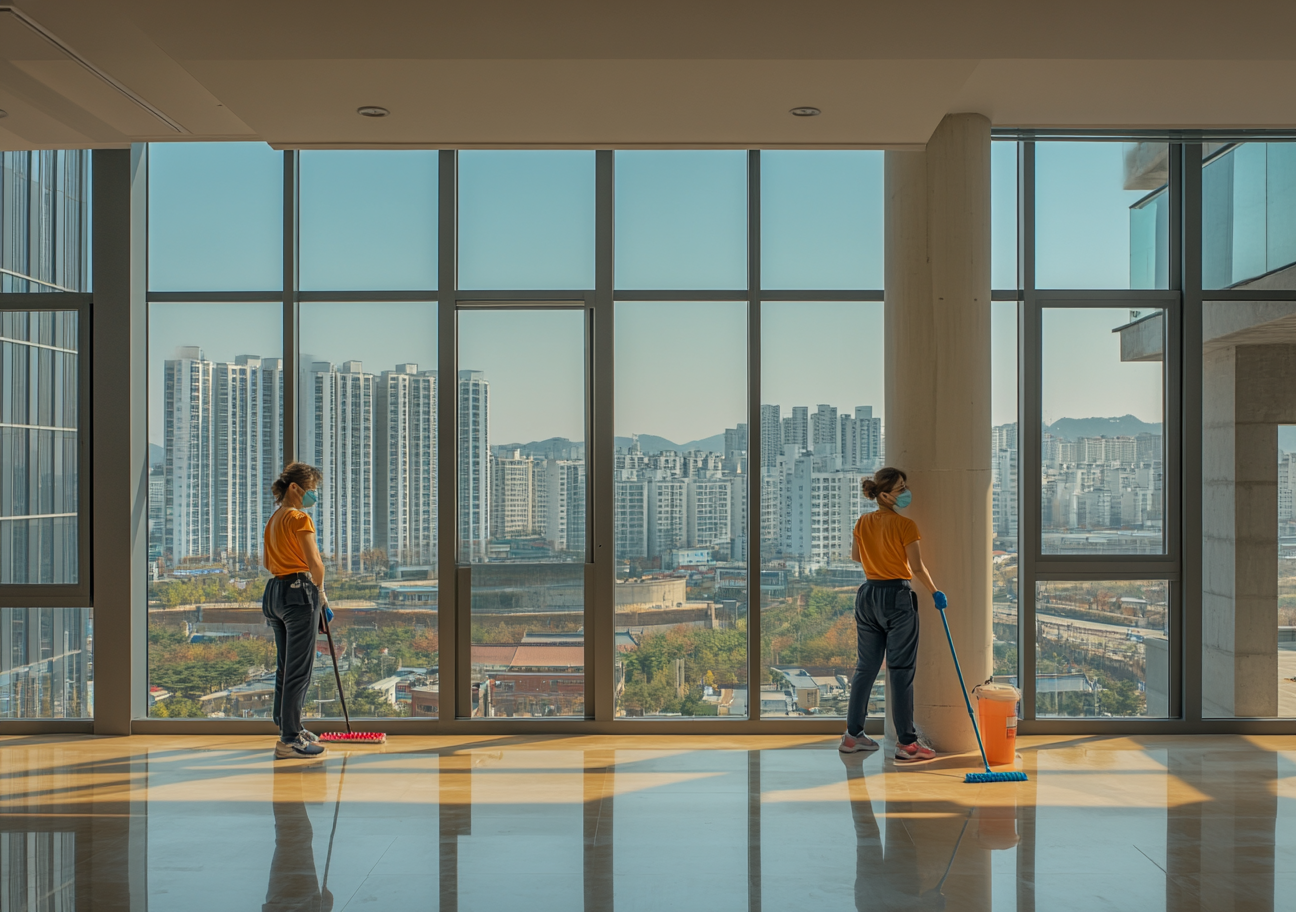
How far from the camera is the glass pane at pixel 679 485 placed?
569 cm

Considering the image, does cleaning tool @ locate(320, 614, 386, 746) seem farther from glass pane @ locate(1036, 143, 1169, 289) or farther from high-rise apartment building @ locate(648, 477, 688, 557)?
glass pane @ locate(1036, 143, 1169, 289)

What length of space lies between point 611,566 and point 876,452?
1.73 m

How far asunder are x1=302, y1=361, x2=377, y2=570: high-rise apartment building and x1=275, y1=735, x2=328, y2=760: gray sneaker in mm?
1071

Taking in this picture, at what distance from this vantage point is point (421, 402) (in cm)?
571

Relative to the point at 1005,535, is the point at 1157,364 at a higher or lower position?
higher

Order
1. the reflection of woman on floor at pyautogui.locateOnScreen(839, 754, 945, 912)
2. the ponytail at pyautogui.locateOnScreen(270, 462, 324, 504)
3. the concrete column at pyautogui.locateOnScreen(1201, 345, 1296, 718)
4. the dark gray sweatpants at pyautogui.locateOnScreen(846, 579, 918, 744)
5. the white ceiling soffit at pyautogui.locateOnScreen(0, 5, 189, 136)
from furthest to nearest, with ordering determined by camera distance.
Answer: the concrete column at pyautogui.locateOnScreen(1201, 345, 1296, 718), the ponytail at pyautogui.locateOnScreen(270, 462, 324, 504), the dark gray sweatpants at pyautogui.locateOnScreen(846, 579, 918, 744), the white ceiling soffit at pyautogui.locateOnScreen(0, 5, 189, 136), the reflection of woman on floor at pyautogui.locateOnScreen(839, 754, 945, 912)

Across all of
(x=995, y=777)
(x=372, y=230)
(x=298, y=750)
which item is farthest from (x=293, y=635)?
(x=995, y=777)

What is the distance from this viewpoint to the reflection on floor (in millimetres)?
3275

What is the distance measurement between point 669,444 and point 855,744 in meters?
1.99

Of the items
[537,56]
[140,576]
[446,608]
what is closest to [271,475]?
[140,576]

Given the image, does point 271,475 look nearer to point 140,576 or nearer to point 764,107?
point 140,576

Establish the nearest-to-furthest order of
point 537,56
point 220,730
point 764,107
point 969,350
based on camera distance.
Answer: point 537,56 → point 764,107 → point 969,350 → point 220,730

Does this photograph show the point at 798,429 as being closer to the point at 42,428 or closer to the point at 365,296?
the point at 365,296

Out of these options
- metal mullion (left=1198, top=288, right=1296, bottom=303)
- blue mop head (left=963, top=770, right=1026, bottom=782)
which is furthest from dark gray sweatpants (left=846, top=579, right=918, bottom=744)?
metal mullion (left=1198, top=288, right=1296, bottom=303)
